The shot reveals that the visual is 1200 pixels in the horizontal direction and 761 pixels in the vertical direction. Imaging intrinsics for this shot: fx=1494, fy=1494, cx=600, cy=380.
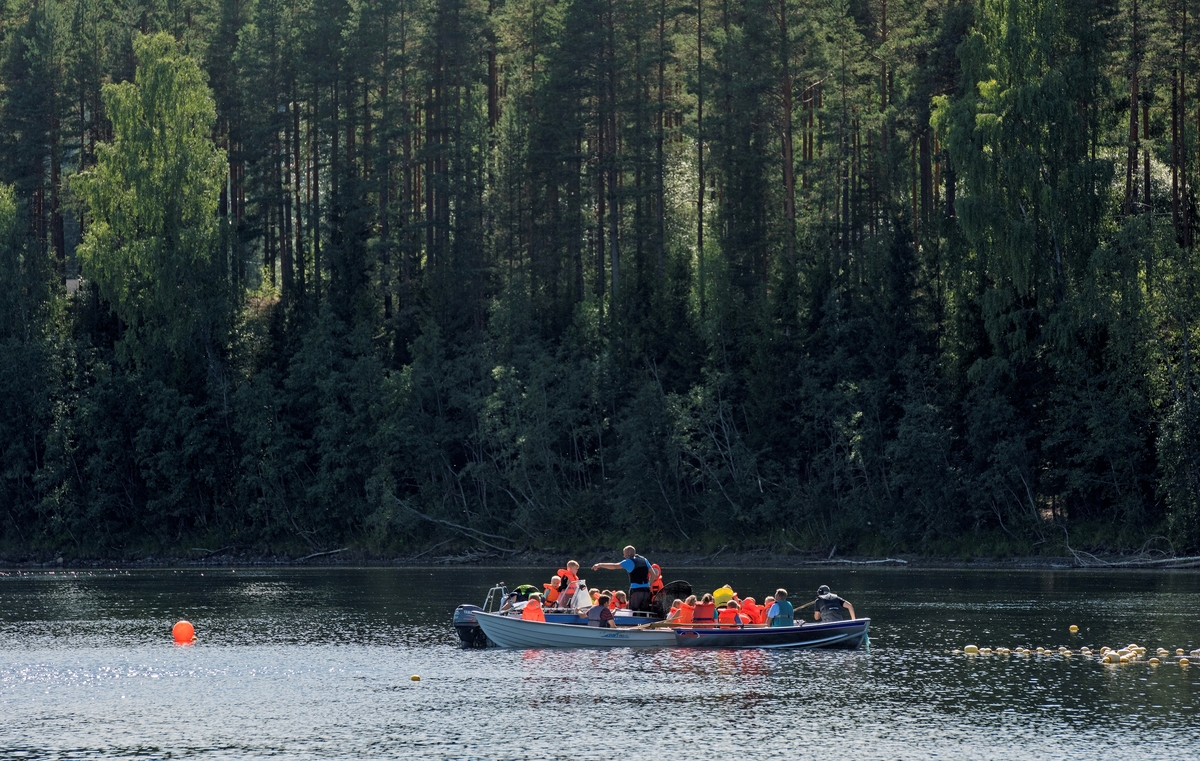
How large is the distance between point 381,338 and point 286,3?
19.4 meters

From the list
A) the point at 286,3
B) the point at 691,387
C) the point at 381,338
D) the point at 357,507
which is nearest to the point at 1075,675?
the point at 691,387

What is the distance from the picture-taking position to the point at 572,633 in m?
37.9

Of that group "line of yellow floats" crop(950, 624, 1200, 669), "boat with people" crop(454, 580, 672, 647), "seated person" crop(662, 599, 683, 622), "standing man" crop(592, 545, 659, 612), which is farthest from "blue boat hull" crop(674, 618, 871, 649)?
"line of yellow floats" crop(950, 624, 1200, 669)

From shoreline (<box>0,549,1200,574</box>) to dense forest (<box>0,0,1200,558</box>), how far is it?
2.67 feet

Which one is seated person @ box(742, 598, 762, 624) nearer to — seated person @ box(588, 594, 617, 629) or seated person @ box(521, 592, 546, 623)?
seated person @ box(588, 594, 617, 629)

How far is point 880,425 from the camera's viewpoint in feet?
211

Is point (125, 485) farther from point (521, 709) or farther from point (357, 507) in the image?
point (521, 709)

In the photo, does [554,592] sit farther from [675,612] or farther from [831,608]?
[831,608]

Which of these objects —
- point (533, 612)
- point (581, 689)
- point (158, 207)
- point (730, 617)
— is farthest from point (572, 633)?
point (158, 207)

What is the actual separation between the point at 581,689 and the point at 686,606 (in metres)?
7.20

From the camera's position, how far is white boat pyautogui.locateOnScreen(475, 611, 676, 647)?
37.8 m

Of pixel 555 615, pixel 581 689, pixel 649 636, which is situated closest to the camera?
pixel 581 689

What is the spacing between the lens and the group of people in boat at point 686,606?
37.3m

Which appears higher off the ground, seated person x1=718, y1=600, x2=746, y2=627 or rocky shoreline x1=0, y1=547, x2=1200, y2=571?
seated person x1=718, y1=600, x2=746, y2=627
